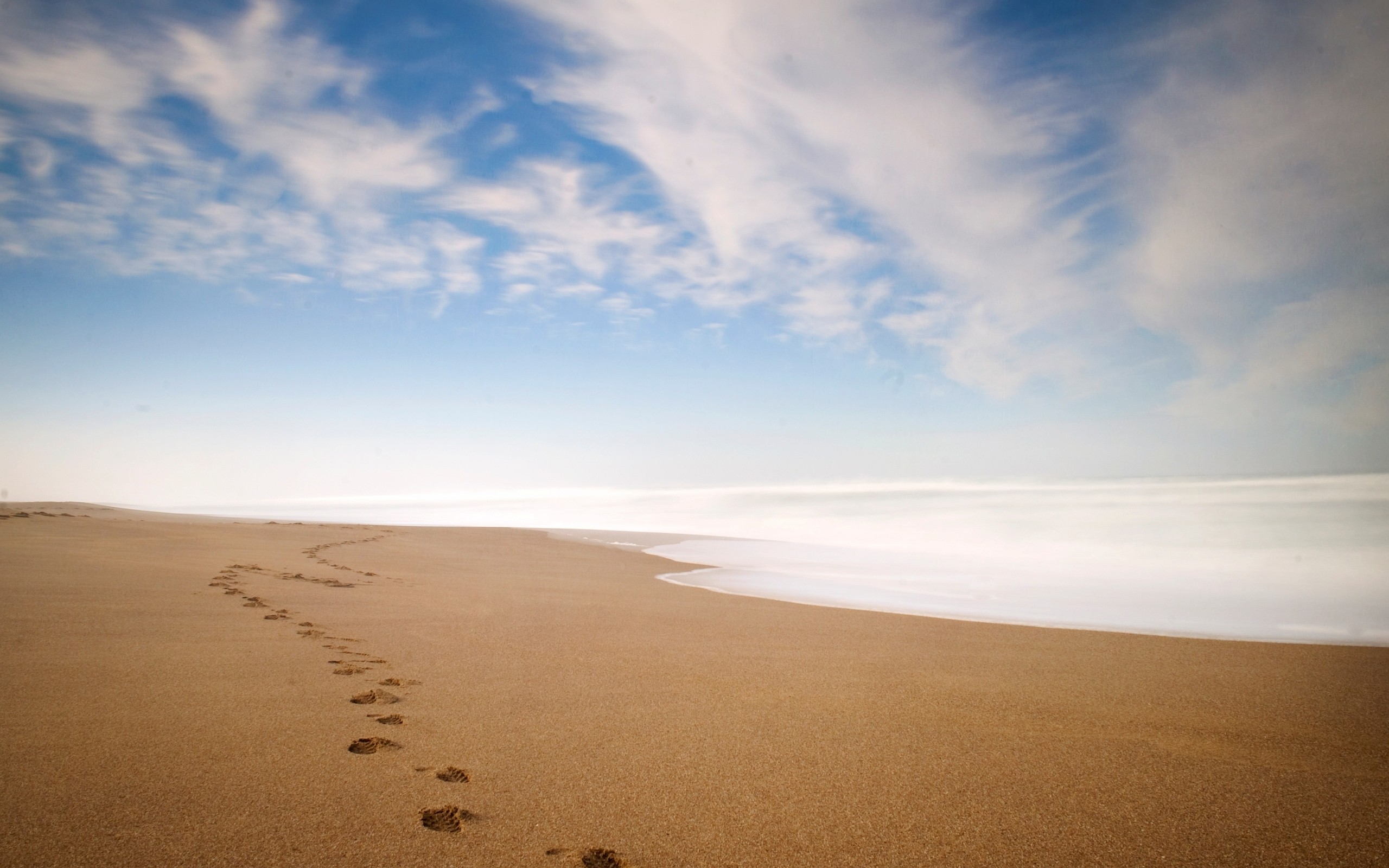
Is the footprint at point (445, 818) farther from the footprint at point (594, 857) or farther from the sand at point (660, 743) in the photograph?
the footprint at point (594, 857)

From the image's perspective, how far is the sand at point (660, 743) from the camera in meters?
2.15

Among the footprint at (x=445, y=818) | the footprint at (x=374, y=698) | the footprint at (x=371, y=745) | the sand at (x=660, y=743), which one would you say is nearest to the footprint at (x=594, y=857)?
the sand at (x=660, y=743)

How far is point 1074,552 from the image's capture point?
12.1m

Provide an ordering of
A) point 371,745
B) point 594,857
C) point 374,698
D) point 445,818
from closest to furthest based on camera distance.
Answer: point 594,857 → point 445,818 → point 371,745 → point 374,698

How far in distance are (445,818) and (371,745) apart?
73 cm

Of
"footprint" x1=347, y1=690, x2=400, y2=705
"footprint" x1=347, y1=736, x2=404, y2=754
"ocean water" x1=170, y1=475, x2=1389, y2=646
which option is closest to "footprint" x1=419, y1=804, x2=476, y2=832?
"footprint" x1=347, y1=736, x2=404, y2=754

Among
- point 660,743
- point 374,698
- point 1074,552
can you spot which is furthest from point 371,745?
point 1074,552

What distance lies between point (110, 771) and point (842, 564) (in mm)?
9348

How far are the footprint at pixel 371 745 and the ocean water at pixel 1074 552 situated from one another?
4.79 m

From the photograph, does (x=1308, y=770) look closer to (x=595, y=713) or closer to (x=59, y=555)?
(x=595, y=713)

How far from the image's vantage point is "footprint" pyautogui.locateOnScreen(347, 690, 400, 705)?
3.35m

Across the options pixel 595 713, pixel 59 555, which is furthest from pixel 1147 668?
pixel 59 555

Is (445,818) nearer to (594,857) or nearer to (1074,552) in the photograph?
(594,857)

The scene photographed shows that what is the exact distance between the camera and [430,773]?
8.38 feet
